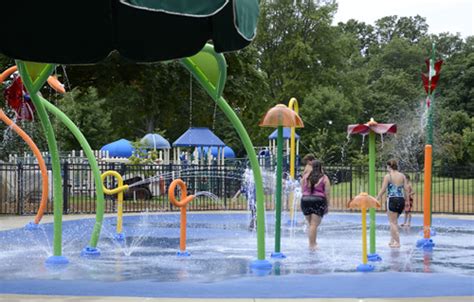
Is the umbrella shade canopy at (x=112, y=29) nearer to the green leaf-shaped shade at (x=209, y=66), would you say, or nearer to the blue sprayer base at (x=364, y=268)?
the green leaf-shaped shade at (x=209, y=66)

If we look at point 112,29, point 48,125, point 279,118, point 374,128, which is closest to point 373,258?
point 374,128

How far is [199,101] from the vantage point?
32906 mm

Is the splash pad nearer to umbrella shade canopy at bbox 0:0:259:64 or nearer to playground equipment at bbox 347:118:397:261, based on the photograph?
playground equipment at bbox 347:118:397:261

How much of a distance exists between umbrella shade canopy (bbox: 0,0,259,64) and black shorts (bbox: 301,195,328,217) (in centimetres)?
428

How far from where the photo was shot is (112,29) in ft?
26.0

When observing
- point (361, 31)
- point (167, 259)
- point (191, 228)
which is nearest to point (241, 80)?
point (191, 228)

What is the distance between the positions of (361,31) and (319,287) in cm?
8035

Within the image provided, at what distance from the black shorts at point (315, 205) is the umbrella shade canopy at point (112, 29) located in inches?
168

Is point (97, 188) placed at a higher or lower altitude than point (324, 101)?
lower

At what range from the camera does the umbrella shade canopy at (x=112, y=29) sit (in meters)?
7.35

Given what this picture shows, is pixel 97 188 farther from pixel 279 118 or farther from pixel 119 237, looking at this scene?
pixel 279 118

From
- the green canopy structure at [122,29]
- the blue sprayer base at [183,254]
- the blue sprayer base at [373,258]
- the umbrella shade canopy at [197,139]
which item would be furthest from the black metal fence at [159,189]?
the green canopy structure at [122,29]

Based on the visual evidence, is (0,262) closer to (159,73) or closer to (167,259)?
(167,259)

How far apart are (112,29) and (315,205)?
552 cm
